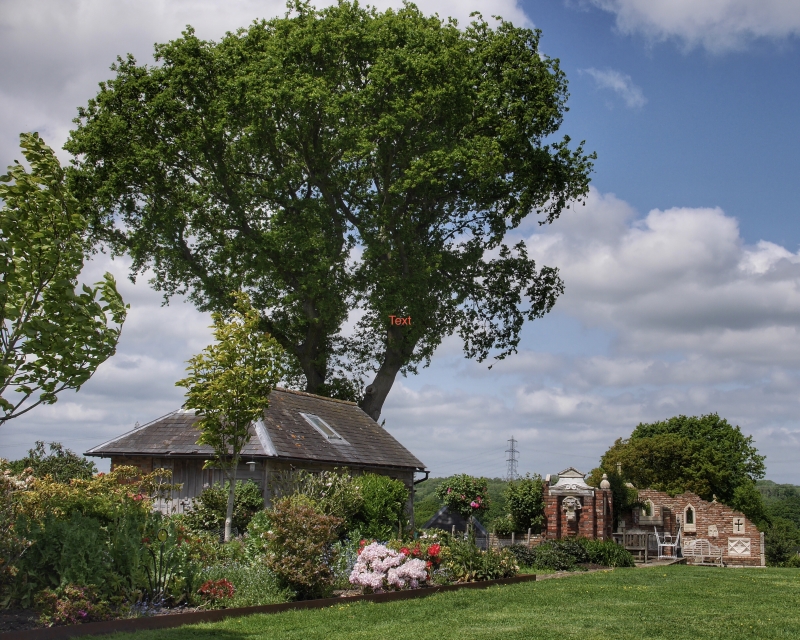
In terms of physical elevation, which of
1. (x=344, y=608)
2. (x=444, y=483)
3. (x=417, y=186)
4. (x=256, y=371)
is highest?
(x=417, y=186)

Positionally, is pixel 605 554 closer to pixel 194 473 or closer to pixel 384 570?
pixel 384 570

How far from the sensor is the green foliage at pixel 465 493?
2816cm

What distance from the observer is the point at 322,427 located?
23.2 metres

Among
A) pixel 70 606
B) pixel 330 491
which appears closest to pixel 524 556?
pixel 330 491

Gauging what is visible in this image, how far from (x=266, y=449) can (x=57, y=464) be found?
8.15 meters

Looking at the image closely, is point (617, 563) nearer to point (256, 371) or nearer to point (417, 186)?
point (256, 371)

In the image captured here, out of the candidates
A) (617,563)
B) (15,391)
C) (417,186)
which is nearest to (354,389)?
(417,186)

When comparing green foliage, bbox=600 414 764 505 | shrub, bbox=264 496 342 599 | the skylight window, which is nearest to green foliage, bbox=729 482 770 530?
green foliage, bbox=600 414 764 505

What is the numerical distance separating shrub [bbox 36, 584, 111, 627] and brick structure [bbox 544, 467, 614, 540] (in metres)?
17.4

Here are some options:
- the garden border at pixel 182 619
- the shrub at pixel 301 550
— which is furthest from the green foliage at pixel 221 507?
the garden border at pixel 182 619

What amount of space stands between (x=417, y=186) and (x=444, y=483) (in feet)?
34.9

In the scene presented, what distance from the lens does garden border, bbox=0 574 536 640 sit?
8961 millimetres

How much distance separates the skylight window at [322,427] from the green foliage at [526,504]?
6809 mm

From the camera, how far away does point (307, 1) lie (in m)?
29.3
